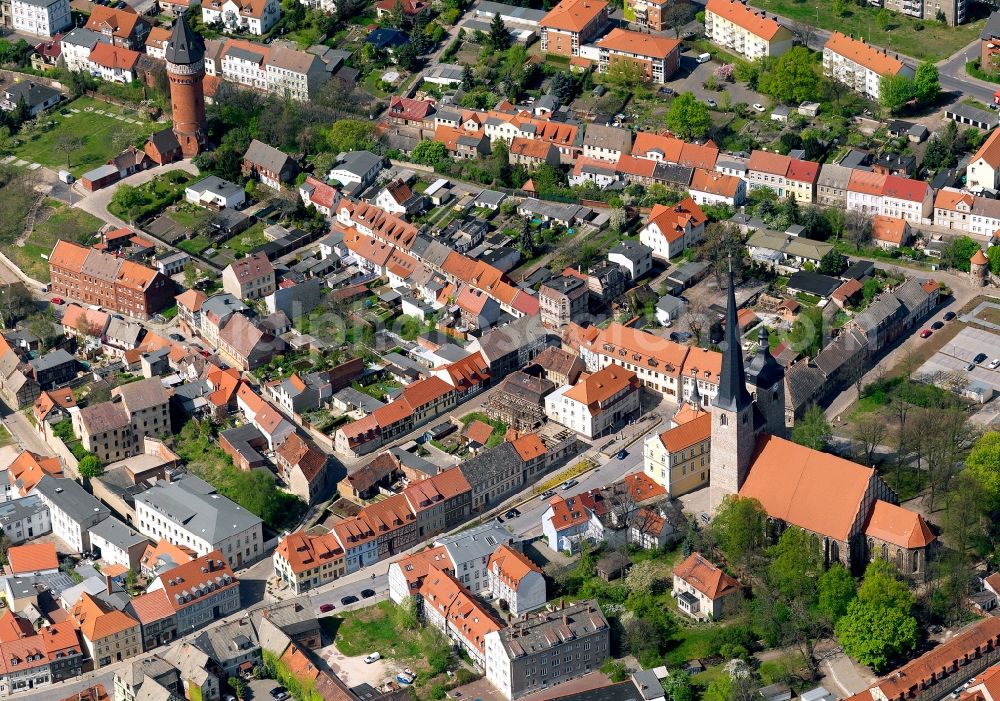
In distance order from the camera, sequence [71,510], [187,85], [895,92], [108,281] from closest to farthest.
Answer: [71,510] → [108,281] → [895,92] → [187,85]

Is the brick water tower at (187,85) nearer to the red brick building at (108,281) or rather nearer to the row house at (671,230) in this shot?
the red brick building at (108,281)

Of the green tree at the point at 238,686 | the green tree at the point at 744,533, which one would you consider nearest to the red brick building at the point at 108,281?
the green tree at the point at 238,686

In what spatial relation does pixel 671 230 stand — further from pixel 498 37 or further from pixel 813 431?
pixel 498 37

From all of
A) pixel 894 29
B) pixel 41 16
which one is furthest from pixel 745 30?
pixel 41 16

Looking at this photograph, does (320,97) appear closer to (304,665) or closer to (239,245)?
(239,245)

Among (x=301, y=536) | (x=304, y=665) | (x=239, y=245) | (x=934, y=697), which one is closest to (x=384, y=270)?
(x=239, y=245)
